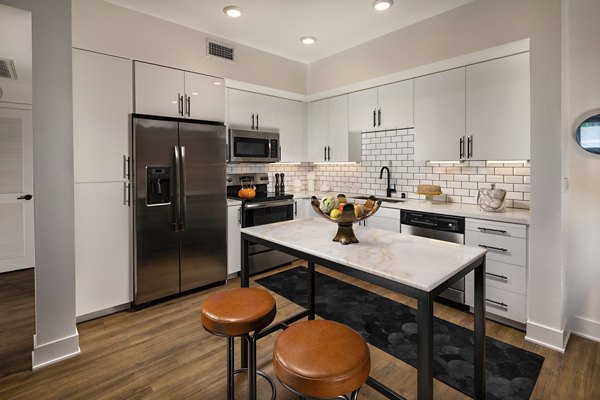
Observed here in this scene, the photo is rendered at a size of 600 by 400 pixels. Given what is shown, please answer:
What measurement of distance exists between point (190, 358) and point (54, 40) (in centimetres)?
238

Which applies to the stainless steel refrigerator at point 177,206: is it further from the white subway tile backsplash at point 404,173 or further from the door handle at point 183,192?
the white subway tile backsplash at point 404,173

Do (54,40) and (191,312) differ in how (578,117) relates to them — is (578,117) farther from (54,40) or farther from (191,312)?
(54,40)

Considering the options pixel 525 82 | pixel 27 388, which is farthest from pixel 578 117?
pixel 27 388

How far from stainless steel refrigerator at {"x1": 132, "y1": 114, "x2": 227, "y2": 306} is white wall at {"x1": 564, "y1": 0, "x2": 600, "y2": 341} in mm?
3205

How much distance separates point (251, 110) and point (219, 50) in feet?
2.65

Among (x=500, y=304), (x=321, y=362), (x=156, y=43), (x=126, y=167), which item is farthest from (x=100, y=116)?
(x=500, y=304)

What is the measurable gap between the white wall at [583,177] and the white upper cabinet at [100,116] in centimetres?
364

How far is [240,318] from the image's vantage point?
1.52m

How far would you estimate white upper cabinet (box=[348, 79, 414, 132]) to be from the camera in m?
3.55

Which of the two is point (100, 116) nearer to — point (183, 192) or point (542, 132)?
point (183, 192)

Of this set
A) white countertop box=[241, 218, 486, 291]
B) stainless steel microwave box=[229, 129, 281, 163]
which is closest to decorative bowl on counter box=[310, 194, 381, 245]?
white countertop box=[241, 218, 486, 291]

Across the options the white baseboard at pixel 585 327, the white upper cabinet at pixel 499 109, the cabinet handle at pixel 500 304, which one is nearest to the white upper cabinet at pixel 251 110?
the white upper cabinet at pixel 499 109

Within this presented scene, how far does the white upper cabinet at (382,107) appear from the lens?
3.55m

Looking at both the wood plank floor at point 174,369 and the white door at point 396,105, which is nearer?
the wood plank floor at point 174,369
